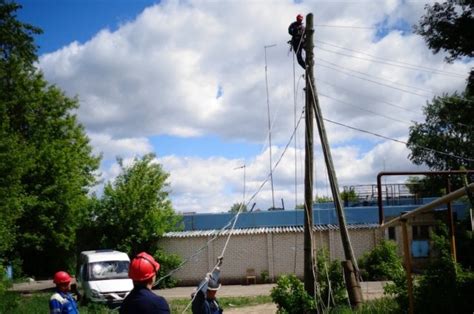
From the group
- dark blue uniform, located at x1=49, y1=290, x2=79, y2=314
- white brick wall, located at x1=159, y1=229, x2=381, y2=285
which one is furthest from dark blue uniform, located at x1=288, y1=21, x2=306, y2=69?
white brick wall, located at x1=159, y1=229, x2=381, y2=285

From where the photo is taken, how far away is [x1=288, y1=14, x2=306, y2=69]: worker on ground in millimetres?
12930

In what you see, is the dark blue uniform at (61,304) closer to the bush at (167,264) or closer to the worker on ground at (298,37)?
the worker on ground at (298,37)

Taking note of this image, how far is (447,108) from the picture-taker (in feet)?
64.9

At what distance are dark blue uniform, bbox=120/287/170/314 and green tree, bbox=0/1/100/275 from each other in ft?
65.5

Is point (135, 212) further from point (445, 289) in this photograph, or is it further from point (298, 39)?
point (445, 289)

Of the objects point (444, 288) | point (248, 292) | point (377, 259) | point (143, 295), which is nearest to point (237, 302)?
point (248, 292)

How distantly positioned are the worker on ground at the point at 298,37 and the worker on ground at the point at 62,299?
301 inches

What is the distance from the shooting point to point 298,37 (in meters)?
13.0

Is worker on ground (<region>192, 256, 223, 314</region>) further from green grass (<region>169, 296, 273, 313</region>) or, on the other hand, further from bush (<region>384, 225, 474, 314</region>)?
green grass (<region>169, 296, 273, 313</region>)

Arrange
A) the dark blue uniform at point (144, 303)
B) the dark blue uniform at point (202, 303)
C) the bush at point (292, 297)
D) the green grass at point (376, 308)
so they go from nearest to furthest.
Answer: the dark blue uniform at point (144, 303)
the dark blue uniform at point (202, 303)
the green grass at point (376, 308)
the bush at point (292, 297)

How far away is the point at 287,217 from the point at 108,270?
47.2ft

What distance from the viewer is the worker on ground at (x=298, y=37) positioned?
12.9 meters

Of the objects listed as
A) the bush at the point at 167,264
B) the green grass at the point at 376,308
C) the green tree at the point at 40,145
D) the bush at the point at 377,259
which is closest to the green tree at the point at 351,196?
the bush at the point at 377,259

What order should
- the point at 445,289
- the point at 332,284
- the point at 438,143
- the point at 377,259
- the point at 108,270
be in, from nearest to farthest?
the point at 445,289 < the point at 332,284 < the point at 108,270 < the point at 377,259 < the point at 438,143
